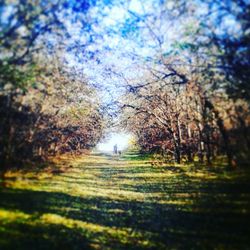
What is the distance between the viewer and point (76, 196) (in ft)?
38.2

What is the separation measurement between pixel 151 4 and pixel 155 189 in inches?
355

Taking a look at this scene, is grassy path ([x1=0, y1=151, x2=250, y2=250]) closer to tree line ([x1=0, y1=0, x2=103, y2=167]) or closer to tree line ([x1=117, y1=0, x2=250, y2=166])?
tree line ([x1=0, y1=0, x2=103, y2=167])

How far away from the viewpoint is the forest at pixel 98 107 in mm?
9531

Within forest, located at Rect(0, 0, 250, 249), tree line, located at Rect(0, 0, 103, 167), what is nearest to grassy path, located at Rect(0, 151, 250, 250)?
forest, located at Rect(0, 0, 250, 249)

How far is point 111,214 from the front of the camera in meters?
12.0

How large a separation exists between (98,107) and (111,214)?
556cm

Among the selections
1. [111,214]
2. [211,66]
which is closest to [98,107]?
[111,214]

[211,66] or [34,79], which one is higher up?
[211,66]

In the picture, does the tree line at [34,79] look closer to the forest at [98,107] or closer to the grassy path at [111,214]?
the forest at [98,107]

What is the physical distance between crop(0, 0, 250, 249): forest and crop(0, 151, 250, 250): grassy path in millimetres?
37

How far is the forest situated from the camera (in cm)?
953

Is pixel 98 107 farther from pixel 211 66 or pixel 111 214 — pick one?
pixel 211 66

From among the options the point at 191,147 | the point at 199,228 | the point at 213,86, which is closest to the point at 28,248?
the point at 199,228

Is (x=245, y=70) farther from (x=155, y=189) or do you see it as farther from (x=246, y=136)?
(x=155, y=189)
